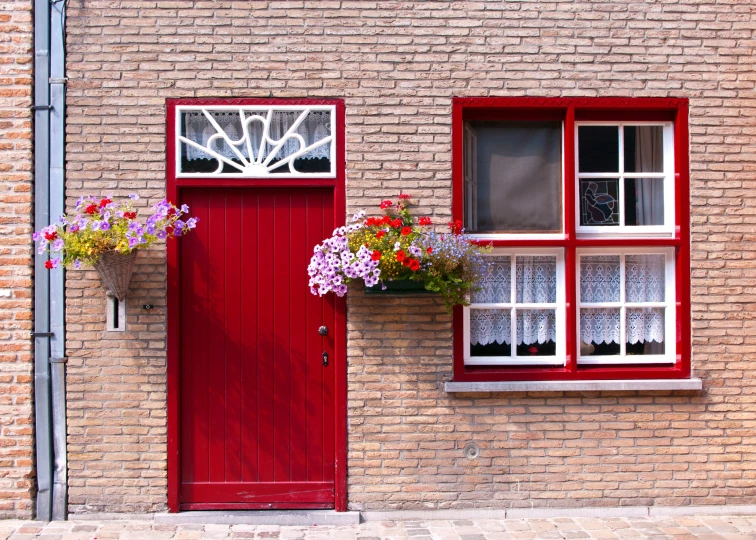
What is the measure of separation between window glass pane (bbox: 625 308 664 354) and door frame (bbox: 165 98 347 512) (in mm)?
2302

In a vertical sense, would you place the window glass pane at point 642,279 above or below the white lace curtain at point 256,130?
below

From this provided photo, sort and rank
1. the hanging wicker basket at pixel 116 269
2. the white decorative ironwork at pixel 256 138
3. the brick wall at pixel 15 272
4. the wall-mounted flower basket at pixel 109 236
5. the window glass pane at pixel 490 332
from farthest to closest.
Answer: the window glass pane at pixel 490 332 < the white decorative ironwork at pixel 256 138 < the brick wall at pixel 15 272 < the hanging wicker basket at pixel 116 269 < the wall-mounted flower basket at pixel 109 236

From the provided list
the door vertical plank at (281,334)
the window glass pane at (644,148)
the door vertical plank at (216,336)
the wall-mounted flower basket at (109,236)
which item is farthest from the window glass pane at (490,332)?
the wall-mounted flower basket at (109,236)

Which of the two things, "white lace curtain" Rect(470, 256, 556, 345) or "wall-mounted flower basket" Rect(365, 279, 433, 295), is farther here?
"white lace curtain" Rect(470, 256, 556, 345)

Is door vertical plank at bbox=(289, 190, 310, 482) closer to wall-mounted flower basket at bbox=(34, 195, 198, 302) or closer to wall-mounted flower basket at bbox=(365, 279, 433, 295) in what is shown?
wall-mounted flower basket at bbox=(365, 279, 433, 295)

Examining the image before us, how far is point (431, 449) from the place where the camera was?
5.37 meters

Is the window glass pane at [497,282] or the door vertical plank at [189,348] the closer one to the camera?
the door vertical plank at [189,348]

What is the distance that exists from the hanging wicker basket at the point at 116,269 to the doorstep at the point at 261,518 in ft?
5.65

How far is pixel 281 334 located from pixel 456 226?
5.21 feet

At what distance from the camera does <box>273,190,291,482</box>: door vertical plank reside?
542 cm

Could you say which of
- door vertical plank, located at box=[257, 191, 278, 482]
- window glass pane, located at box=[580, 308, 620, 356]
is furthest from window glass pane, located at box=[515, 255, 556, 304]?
door vertical plank, located at box=[257, 191, 278, 482]

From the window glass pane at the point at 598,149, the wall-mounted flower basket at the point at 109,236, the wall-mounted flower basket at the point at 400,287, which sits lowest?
the wall-mounted flower basket at the point at 400,287

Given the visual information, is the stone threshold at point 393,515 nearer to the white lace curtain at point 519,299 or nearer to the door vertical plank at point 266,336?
the door vertical plank at point 266,336

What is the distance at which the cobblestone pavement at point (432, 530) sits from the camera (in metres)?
4.99
